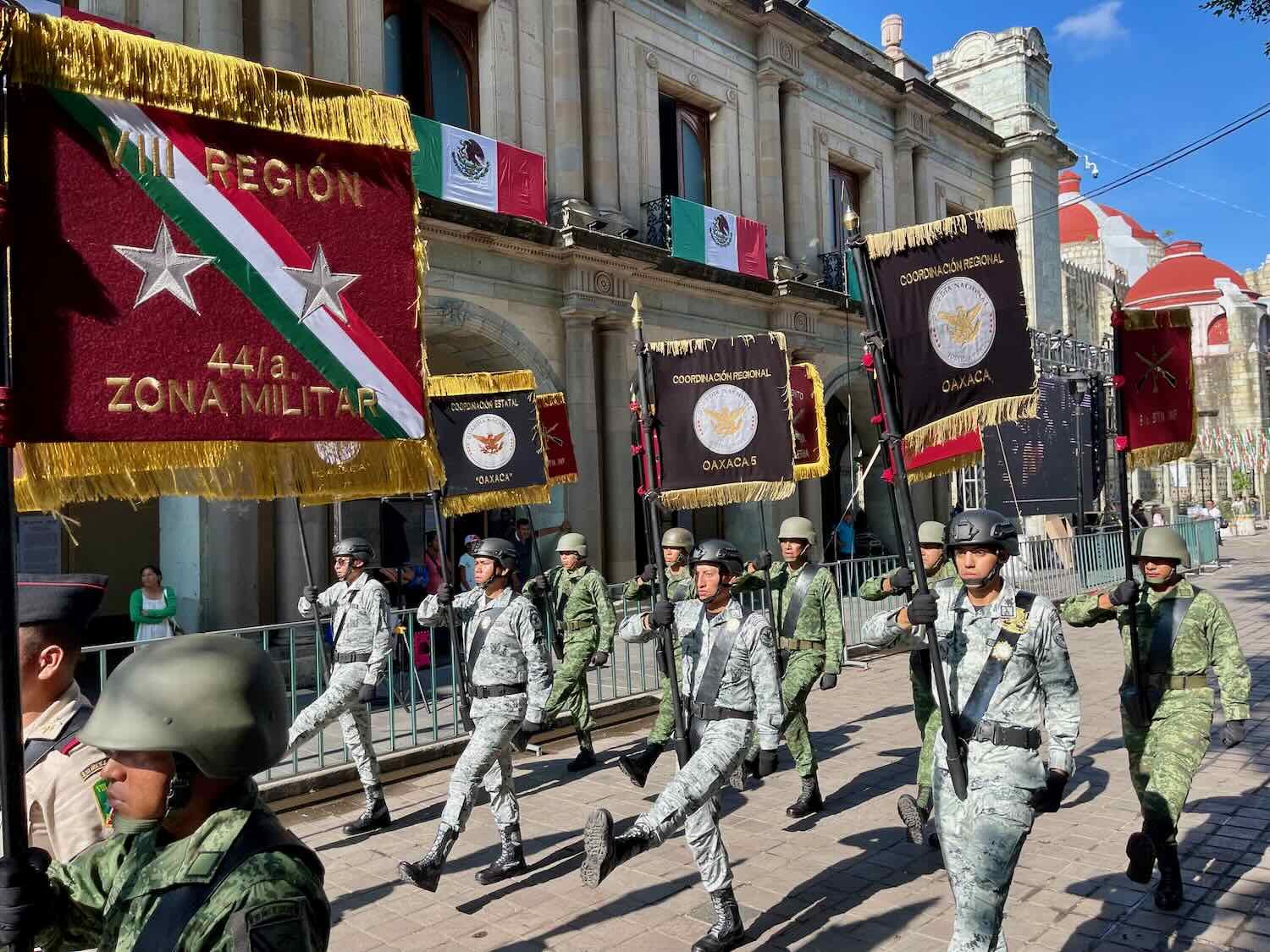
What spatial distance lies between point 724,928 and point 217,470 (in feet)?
9.80

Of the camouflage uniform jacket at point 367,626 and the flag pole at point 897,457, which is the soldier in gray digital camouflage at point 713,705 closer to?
the flag pole at point 897,457

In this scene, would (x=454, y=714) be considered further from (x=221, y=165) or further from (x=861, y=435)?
(x=861, y=435)

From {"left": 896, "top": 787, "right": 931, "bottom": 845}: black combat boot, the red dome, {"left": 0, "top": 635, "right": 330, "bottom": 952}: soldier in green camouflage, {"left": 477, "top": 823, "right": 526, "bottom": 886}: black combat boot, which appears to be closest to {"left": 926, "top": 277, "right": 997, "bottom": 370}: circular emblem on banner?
{"left": 896, "top": 787, "right": 931, "bottom": 845}: black combat boot

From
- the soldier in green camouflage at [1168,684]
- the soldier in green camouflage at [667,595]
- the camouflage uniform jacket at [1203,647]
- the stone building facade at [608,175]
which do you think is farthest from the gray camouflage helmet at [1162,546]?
the stone building facade at [608,175]

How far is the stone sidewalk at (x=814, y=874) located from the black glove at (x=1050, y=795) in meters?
1.03

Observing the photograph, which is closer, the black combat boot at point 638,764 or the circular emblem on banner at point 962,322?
the circular emblem on banner at point 962,322

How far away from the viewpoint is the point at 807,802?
6.16 meters

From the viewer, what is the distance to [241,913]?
1.61 metres

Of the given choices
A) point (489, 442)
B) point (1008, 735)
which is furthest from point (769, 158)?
point (1008, 735)

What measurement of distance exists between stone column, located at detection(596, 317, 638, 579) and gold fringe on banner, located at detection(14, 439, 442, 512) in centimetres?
1149

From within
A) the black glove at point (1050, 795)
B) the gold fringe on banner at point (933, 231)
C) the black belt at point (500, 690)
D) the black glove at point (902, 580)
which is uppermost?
the gold fringe on banner at point (933, 231)

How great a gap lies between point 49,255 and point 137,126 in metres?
0.48

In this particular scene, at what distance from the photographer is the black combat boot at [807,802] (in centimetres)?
611

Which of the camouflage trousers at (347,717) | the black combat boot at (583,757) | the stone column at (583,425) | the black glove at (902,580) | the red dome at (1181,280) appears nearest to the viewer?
the black glove at (902,580)
